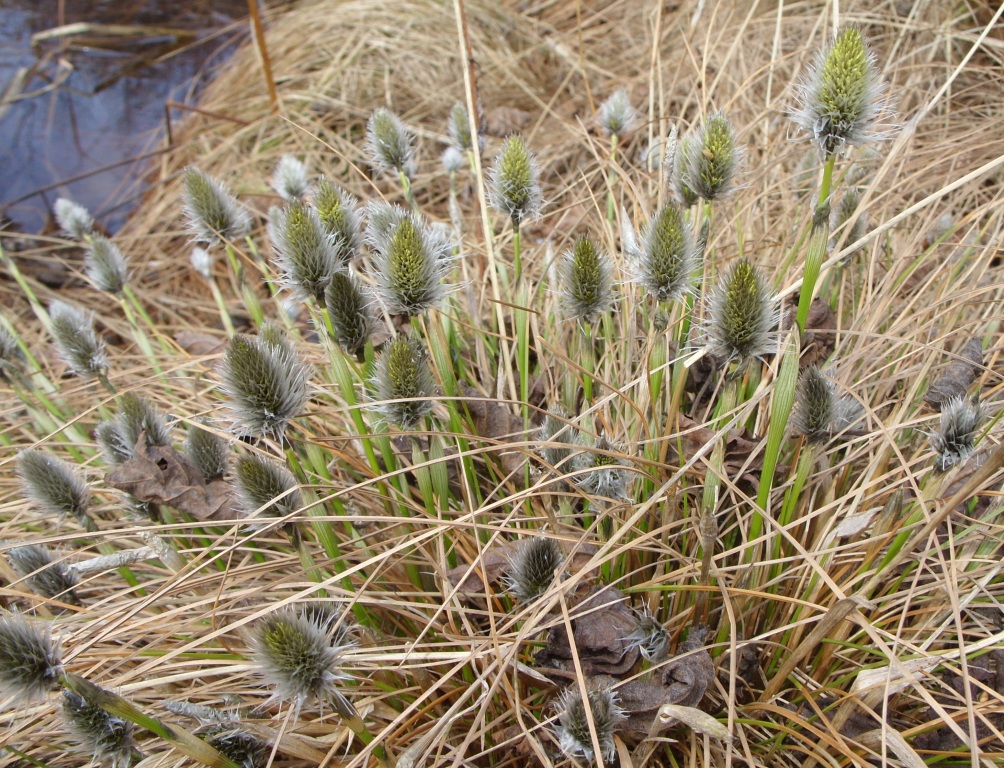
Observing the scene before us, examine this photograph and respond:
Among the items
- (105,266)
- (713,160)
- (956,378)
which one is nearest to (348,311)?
(713,160)

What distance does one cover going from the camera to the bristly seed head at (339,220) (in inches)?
64.6

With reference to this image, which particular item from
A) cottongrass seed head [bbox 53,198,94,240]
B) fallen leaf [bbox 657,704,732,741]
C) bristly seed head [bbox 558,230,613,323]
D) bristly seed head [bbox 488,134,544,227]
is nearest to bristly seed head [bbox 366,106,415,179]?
bristly seed head [bbox 488,134,544,227]

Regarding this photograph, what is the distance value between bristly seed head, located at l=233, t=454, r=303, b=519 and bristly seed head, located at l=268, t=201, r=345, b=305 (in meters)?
0.34

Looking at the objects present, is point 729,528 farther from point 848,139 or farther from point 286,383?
point 286,383

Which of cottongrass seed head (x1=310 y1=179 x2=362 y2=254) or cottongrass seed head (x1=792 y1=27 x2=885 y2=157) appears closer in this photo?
cottongrass seed head (x1=792 y1=27 x2=885 y2=157)

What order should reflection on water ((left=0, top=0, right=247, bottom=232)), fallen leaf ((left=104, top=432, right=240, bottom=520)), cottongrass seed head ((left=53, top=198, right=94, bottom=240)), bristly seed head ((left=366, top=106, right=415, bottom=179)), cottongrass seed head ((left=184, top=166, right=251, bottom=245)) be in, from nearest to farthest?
fallen leaf ((left=104, top=432, right=240, bottom=520)) → cottongrass seed head ((left=184, top=166, right=251, bottom=245)) → bristly seed head ((left=366, top=106, right=415, bottom=179)) → cottongrass seed head ((left=53, top=198, right=94, bottom=240)) → reflection on water ((left=0, top=0, right=247, bottom=232))

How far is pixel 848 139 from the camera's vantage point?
1375 mm

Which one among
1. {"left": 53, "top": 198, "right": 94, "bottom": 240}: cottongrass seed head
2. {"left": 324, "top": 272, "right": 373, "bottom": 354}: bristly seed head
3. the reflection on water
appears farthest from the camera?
the reflection on water

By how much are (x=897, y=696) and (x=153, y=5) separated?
7.22 meters

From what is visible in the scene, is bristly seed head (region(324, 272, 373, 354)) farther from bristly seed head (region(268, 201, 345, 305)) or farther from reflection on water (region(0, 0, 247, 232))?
reflection on water (region(0, 0, 247, 232))

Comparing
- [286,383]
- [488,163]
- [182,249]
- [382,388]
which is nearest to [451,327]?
[382,388]

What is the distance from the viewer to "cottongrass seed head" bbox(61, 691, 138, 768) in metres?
1.21

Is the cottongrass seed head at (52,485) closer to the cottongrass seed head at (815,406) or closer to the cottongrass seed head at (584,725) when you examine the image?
the cottongrass seed head at (584,725)

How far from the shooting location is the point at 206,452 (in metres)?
1.68
